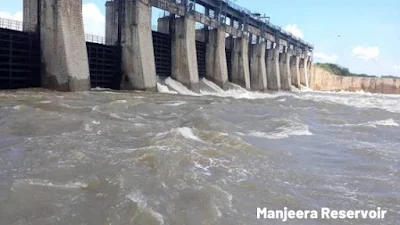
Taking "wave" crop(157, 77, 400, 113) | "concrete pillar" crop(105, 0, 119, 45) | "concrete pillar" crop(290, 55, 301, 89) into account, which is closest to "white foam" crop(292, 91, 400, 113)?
"wave" crop(157, 77, 400, 113)

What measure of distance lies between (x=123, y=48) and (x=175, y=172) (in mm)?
19175

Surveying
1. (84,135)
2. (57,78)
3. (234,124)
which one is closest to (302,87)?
(57,78)

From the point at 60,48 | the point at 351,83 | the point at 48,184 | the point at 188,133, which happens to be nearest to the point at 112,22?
the point at 60,48

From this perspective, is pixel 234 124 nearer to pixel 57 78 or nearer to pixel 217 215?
pixel 217 215

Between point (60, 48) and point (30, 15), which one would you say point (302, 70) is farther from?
point (60, 48)

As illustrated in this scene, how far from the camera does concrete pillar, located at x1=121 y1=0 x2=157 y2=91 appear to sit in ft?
74.8

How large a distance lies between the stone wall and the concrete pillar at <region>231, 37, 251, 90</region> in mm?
33611

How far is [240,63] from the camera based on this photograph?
128 feet

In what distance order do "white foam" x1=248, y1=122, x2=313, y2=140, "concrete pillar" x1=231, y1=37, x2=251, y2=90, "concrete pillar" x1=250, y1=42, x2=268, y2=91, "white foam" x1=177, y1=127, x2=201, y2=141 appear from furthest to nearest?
1. "concrete pillar" x1=250, y1=42, x2=268, y2=91
2. "concrete pillar" x1=231, y1=37, x2=251, y2=90
3. "white foam" x1=248, y1=122, x2=313, y2=140
4. "white foam" x1=177, y1=127, x2=201, y2=141

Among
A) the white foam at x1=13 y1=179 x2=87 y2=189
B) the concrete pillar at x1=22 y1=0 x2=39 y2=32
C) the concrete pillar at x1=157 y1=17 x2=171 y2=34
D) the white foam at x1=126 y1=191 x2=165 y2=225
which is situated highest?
the concrete pillar at x1=157 y1=17 x2=171 y2=34

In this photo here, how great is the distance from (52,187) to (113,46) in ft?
65.3

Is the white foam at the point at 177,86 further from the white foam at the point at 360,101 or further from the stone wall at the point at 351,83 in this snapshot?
the stone wall at the point at 351,83

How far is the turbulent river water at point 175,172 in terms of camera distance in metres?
3.90

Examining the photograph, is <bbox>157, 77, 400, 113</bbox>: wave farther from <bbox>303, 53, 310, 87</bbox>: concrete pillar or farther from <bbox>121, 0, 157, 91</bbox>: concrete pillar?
<bbox>303, 53, 310, 87</bbox>: concrete pillar
